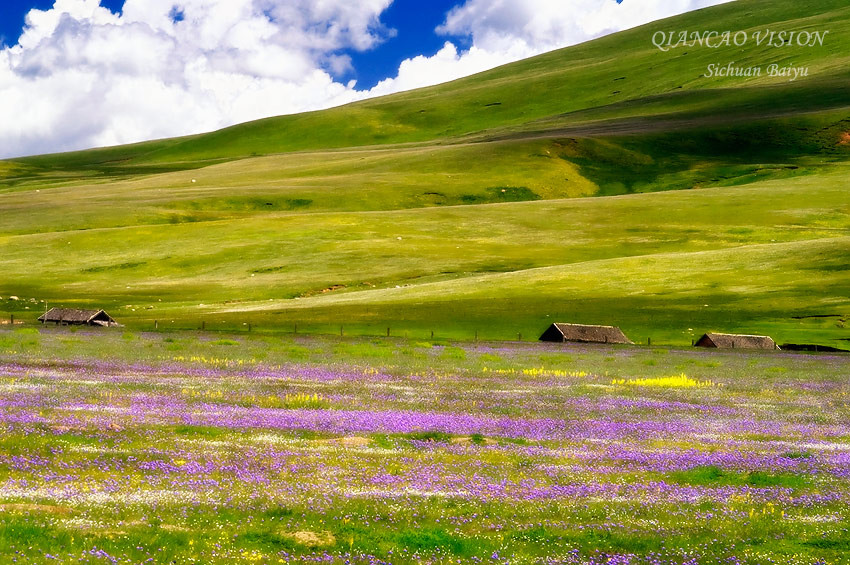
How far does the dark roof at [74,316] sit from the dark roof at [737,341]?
45398 mm

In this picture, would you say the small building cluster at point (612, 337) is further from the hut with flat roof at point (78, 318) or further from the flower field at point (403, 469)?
the hut with flat roof at point (78, 318)

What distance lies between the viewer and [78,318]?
69500 millimetres

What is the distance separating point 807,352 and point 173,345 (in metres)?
40.4

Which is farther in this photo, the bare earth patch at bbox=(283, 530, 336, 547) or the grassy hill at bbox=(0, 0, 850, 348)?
the grassy hill at bbox=(0, 0, 850, 348)

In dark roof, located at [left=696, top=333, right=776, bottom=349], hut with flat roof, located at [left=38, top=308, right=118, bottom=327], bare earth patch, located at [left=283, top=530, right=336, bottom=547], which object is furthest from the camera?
hut with flat roof, located at [left=38, top=308, right=118, bottom=327]

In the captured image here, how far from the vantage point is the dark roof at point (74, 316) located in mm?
69062

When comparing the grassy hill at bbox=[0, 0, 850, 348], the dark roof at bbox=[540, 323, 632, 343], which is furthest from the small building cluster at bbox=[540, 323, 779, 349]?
the grassy hill at bbox=[0, 0, 850, 348]

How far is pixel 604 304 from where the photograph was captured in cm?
8000

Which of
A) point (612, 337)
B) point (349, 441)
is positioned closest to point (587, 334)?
point (612, 337)

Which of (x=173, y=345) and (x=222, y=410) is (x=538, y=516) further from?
(x=173, y=345)

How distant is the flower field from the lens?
41.9 ft

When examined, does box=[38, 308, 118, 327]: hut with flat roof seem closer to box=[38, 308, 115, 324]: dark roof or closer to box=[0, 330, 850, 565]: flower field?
box=[38, 308, 115, 324]: dark roof

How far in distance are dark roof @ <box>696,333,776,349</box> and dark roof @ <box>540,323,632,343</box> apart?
586cm

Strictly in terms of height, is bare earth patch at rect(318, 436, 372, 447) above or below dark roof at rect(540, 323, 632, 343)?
below
